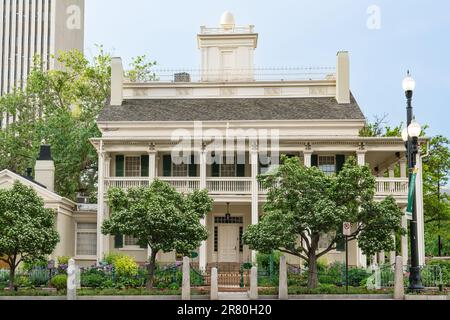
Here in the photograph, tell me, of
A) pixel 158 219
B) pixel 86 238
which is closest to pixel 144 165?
pixel 86 238

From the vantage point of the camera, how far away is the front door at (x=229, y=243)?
35625 mm

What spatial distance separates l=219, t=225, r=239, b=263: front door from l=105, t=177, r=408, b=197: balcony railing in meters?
2.66

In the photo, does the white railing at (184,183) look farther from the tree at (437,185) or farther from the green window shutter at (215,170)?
the tree at (437,185)

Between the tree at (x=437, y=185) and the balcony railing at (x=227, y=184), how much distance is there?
925cm

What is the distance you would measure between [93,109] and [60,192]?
623cm

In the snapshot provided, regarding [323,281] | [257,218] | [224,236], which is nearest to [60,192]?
[224,236]

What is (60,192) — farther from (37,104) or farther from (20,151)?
(37,104)

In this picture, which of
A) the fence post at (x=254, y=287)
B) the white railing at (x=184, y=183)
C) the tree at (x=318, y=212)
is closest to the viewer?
the fence post at (x=254, y=287)

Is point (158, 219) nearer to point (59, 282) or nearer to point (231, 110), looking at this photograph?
point (59, 282)

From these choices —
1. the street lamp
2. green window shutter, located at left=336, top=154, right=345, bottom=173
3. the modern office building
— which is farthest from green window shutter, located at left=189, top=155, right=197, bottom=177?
the modern office building

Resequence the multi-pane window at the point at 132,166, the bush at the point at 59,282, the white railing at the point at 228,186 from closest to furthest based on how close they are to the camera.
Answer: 1. the bush at the point at 59,282
2. the white railing at the point at 228,186
3. the multi-pane window at the point at 132,166

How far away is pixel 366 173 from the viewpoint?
25.7 metres

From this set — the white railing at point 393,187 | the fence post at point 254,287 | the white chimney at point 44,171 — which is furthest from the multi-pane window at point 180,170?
the fence post at point 254,287

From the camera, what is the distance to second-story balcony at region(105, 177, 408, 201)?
110 ft
